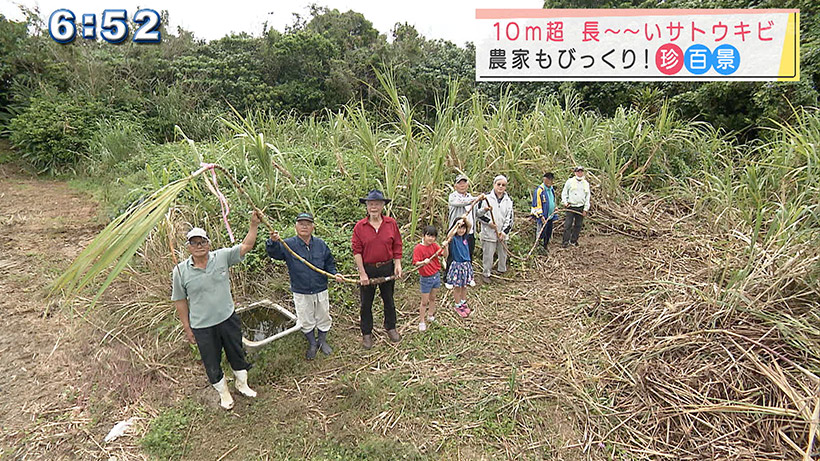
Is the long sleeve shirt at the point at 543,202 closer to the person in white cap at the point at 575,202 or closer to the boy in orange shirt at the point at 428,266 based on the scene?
the person in white cap at the point at 575,202

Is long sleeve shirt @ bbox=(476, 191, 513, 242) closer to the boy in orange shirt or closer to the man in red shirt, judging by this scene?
the boy in orange shirt

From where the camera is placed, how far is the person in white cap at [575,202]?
4793 millimetres

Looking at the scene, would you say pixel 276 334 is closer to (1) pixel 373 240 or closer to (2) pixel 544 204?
(1) pixel 373 240

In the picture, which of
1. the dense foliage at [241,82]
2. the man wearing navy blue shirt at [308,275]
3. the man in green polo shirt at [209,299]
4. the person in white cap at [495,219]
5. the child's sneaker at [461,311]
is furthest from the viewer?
the dense foliage at [241,82]

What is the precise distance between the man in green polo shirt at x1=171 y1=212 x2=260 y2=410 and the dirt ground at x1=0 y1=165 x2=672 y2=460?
46 cm

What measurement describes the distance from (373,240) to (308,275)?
54cm

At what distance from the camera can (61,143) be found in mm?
8734

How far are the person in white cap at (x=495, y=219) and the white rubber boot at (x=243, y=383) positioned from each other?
8.22ft

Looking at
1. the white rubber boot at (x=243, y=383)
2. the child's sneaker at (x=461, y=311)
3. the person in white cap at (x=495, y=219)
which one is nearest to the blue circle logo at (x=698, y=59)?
the person in white cap at (x=495, y=219)

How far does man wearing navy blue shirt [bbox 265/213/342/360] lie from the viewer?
3.01 m

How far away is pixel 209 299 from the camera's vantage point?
2.62 meters

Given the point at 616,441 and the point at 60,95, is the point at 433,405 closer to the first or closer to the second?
the point at 616,441
